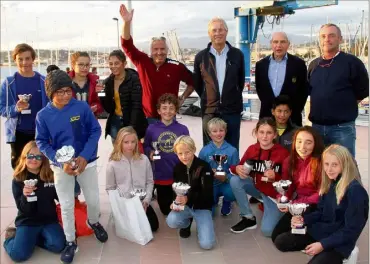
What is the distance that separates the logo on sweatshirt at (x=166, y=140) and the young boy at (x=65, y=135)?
0.97 meters

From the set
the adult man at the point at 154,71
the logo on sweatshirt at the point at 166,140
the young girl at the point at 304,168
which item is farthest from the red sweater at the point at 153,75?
the young girl at the point at 304,168

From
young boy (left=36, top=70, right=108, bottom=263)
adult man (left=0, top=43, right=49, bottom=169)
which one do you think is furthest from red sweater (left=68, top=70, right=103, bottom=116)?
young boy (left=36, top=70, right=108, bottom=263)

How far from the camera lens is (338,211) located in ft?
10.0

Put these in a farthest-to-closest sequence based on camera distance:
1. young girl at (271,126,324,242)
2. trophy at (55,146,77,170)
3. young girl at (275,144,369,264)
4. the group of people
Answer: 1. young girl at (271,126,324,242)
2. the group of people
3. trophy at (55,146,77,170)
4. young girl at (275,144,369,264)

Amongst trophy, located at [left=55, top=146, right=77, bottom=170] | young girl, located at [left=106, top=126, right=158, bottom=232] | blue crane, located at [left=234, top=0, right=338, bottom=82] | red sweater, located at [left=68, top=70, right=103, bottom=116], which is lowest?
young girl, located at [left=106, top=126, right=158, bottom=232]

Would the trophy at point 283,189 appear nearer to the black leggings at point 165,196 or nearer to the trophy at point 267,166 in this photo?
the trophy at point 267,166

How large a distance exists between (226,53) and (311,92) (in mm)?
1038

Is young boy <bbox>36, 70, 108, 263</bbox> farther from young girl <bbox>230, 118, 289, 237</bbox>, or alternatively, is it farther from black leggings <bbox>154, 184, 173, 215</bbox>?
young girl <bbox>230, 118, 289, 237</bbox>

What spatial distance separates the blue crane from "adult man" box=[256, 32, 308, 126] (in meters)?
7.84

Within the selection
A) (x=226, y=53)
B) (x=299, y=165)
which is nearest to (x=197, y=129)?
(x=226, y=53)

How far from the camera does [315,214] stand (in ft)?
10.7

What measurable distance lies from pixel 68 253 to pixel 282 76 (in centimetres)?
285

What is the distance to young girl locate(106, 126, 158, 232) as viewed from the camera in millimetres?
3883

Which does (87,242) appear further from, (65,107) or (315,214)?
(315,214)
